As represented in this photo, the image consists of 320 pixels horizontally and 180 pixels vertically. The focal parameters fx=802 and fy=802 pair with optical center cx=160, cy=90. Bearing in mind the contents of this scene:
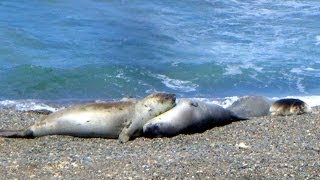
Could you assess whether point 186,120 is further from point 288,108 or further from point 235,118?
point 288,108

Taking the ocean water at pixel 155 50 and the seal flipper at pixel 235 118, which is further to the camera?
the ocean water at pixel 155 50

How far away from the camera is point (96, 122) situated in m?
8.86

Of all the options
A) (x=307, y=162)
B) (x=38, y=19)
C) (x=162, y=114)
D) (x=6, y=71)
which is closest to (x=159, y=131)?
(x=162, y=114)

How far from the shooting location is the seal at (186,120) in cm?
891

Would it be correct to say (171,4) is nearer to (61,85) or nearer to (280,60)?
(280,60)

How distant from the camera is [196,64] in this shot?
51.9ft

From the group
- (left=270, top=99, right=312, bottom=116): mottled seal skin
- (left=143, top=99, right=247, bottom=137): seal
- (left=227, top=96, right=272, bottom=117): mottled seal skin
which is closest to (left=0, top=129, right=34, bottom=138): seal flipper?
(left=143, top=99, right=247, bottom=137): seal

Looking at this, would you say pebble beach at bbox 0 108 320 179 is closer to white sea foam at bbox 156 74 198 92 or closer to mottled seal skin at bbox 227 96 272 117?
mottled seal skin at bbox 227 96 272 117

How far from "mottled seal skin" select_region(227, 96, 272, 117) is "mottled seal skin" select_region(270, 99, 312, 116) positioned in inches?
13.3

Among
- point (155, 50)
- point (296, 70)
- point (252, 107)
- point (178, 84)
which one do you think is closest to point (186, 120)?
point (252, 107)

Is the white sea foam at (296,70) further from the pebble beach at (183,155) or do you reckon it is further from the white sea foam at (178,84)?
the pebble beach at (183,155)

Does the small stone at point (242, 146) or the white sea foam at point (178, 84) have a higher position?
the small stone at point (242, 146)

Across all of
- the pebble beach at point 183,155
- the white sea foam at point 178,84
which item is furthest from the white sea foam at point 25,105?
the white sea foam at point 178,84

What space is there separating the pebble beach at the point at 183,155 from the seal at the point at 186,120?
0.11 m
